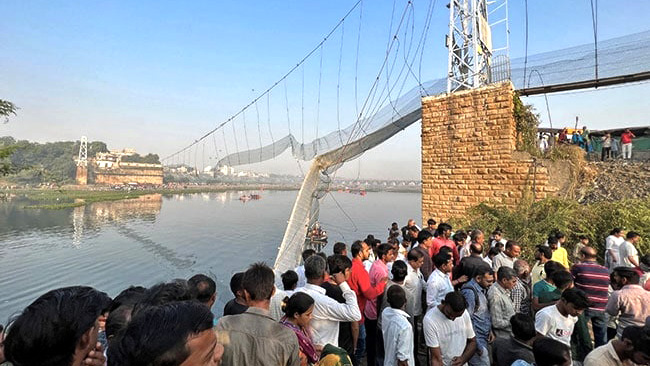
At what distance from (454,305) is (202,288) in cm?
191

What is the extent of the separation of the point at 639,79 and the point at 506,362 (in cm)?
763

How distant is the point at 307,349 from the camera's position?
1809 millimetres

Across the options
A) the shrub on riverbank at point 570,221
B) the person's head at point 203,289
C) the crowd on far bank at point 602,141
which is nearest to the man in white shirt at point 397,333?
the person's head at point 203,289

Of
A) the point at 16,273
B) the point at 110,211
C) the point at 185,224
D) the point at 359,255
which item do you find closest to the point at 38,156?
the point at 110,211

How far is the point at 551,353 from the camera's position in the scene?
164 cm

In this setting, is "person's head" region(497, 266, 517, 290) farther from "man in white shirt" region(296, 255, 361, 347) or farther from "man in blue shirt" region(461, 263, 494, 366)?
"man in white shirt" region(296, 255, 361, 347)

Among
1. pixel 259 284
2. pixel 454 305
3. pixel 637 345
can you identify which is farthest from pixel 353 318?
pixel 637 345

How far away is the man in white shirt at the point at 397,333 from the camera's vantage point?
232cm

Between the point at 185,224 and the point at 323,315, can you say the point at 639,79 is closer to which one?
the point at 323,315

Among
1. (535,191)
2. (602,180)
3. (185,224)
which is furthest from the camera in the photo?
(185,224)

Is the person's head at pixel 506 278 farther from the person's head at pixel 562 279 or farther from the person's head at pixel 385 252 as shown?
the person's head at pixel 385 252

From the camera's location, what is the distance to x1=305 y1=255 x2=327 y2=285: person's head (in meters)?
2.52

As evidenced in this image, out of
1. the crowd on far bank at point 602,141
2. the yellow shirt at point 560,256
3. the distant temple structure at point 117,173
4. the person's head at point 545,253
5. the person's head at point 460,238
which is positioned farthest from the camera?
the distant temple structure at point 117,173

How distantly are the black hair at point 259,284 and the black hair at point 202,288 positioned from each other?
650 millimetres
